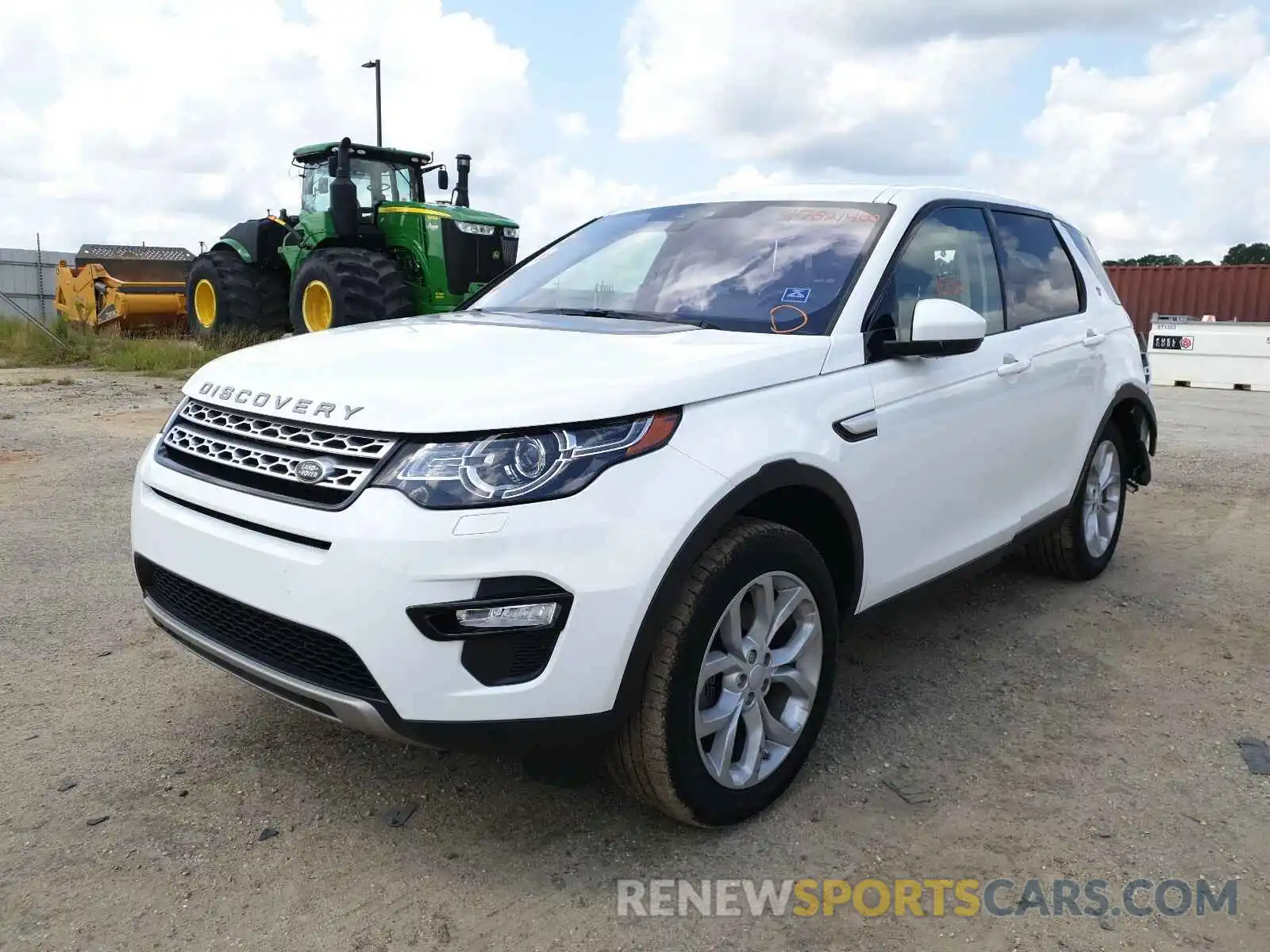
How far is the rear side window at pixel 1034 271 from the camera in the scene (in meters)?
4.12

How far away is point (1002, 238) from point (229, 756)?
3.36m

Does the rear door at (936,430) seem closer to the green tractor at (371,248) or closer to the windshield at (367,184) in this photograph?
the green tractor at (371,248)

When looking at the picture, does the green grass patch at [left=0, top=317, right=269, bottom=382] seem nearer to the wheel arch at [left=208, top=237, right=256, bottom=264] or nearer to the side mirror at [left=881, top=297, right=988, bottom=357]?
the wheel arch at [left=208, top=237, right=256, bottom=264]

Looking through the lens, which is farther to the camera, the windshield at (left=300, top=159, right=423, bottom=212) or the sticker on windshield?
the windshield at (left=300, top=159, right=423, bottom=212)

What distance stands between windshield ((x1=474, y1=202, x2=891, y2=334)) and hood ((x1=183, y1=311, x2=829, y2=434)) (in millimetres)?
166

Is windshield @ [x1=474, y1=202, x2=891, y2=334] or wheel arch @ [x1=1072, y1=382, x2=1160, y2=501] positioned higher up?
windshield @ [x1=474, y1=202, x2=891, y2=334]

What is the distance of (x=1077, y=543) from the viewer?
479cm

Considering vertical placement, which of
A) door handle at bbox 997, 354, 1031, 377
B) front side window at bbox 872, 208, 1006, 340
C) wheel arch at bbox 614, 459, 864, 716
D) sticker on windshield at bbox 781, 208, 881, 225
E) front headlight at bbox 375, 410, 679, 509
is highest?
sticker on windshield at bbox 781, 208, 881, 225

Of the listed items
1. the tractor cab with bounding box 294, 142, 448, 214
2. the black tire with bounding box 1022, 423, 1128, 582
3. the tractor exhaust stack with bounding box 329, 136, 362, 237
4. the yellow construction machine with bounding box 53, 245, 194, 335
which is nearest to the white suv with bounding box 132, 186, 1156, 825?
the black tire with bounding box 1022, 423, 1128, 582

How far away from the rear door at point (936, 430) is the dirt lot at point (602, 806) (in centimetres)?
23

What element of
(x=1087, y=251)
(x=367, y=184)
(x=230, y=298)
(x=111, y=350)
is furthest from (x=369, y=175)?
(x=1087, y=251)

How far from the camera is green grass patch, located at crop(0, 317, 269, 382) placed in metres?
13.9

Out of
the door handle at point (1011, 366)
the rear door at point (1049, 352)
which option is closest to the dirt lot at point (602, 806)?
the rear door at point (1049, 352)

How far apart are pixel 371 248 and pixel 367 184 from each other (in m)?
0.82
